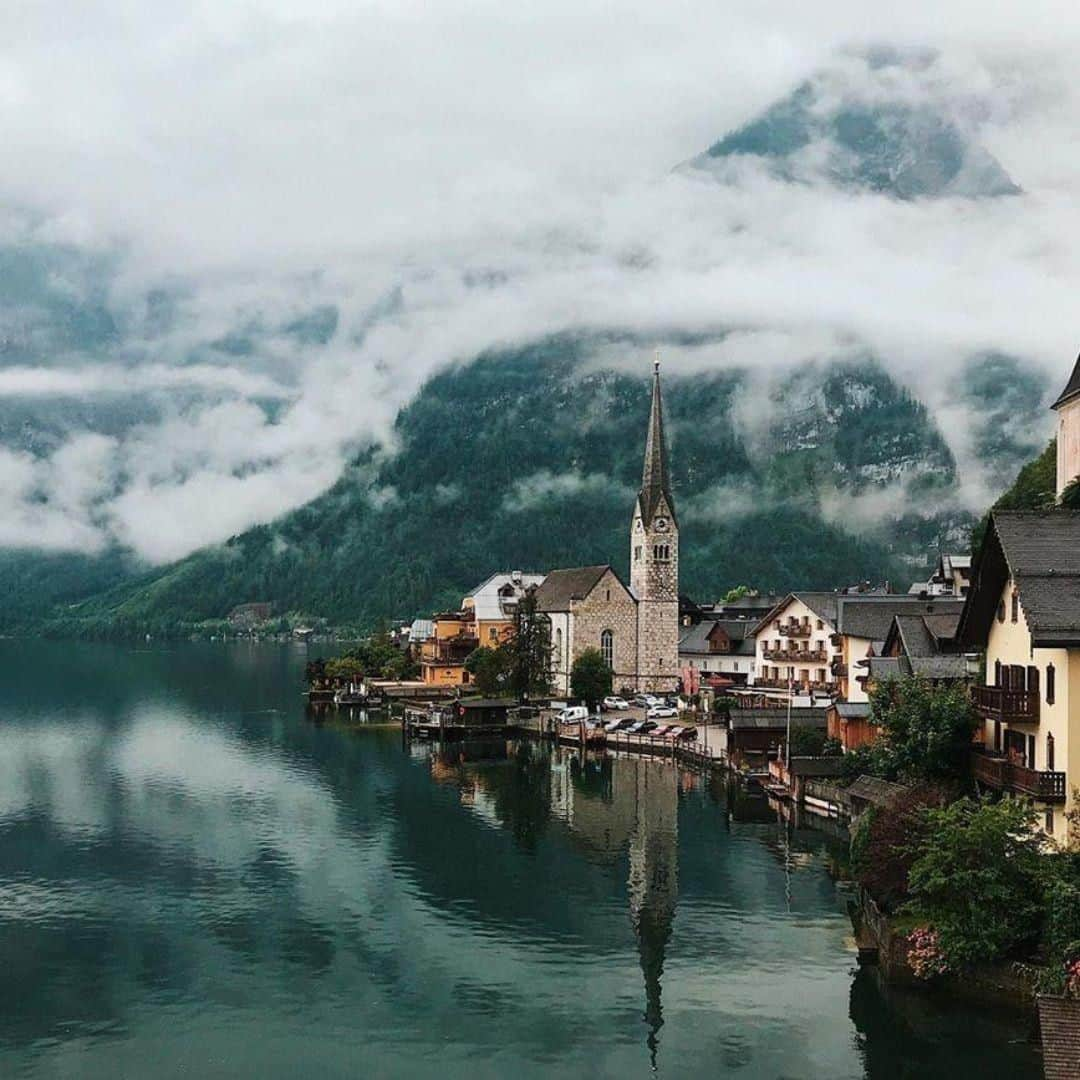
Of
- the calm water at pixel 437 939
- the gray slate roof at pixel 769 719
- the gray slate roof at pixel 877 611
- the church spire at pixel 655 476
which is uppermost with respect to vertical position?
the church spire at pixel 655 476

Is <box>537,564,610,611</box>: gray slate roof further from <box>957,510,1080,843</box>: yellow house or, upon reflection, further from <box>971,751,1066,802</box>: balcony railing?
<box>971,751,1066,802</box>: balcony railing

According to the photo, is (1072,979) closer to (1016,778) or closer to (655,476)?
(1016,778)

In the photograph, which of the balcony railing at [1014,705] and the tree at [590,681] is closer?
the balcony railing at [1014,705]

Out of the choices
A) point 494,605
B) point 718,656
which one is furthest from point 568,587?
point 494,605

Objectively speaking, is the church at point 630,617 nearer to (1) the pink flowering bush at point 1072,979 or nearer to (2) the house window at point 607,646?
(2) the house window at point 607,646

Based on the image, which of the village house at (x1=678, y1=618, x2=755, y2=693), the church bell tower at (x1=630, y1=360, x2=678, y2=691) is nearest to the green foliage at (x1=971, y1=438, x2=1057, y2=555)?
the village house at (x1=678, y1=618, x2=755, y2=693)

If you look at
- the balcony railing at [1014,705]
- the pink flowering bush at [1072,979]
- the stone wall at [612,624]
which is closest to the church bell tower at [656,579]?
the stone wall at [612,624]

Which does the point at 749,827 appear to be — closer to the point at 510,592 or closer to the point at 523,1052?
the point at 523,1052
